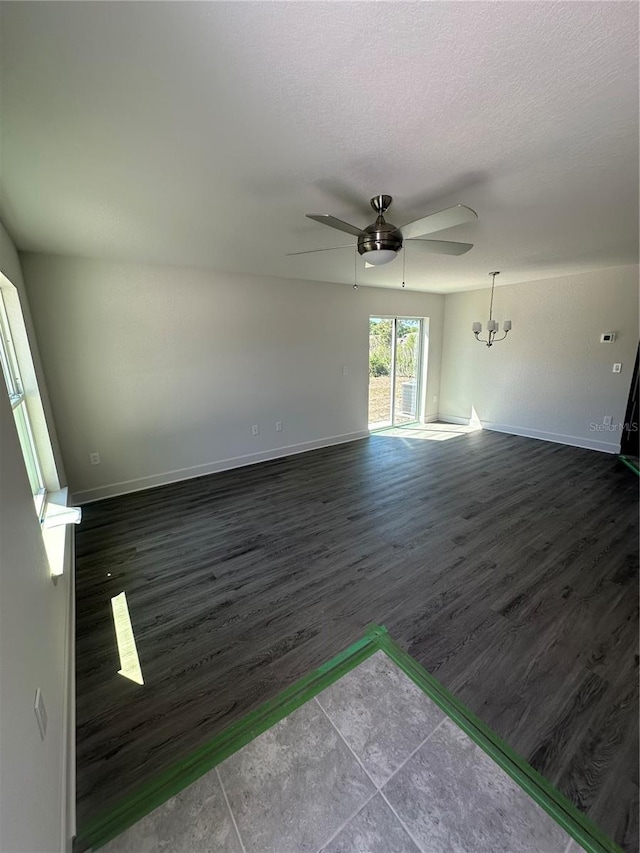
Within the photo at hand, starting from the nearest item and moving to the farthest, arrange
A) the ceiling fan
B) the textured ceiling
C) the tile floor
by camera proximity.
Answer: the textured ceiling
the tile floor
the ceiling fan

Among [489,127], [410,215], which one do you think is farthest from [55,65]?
[410,215]

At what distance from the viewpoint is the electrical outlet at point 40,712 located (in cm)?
102

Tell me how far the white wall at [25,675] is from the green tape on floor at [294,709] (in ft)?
0.58

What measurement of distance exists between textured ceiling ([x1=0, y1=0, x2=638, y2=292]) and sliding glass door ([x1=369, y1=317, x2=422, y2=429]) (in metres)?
3.39

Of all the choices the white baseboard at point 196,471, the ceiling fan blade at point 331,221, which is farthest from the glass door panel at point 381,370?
the ceiling fan blade at point 331,221

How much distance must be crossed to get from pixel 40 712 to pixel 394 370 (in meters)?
5.90

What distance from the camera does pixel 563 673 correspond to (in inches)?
65.6

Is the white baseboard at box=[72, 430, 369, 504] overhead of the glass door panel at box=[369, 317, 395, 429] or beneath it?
beneath

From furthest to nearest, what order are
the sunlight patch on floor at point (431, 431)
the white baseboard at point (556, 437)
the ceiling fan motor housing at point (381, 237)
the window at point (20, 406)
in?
the sunlight patch on floor at point (431, 431) → the white baseboard at point (556, 437) → the window at point (20, 406) → the ceiling fan motor housing at point (381, 237)

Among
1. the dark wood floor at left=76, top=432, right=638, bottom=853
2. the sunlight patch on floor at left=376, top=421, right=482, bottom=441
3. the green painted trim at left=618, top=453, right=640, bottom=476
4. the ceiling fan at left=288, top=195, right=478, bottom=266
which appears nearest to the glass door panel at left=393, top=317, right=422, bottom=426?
the sunlight patch on floor at left=376, top=421, right=482, bottom=441

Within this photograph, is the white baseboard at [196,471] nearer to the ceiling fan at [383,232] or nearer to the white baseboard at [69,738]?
the white baseboard at [69,738]

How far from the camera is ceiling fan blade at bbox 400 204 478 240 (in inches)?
62.2

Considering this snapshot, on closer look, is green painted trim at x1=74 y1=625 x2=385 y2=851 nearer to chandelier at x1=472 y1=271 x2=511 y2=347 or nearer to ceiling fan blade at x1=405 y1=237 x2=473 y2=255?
ceiling fan blade at x1=405 y1=237 x2=473 y2=255

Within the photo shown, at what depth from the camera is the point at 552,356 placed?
5.08 m
